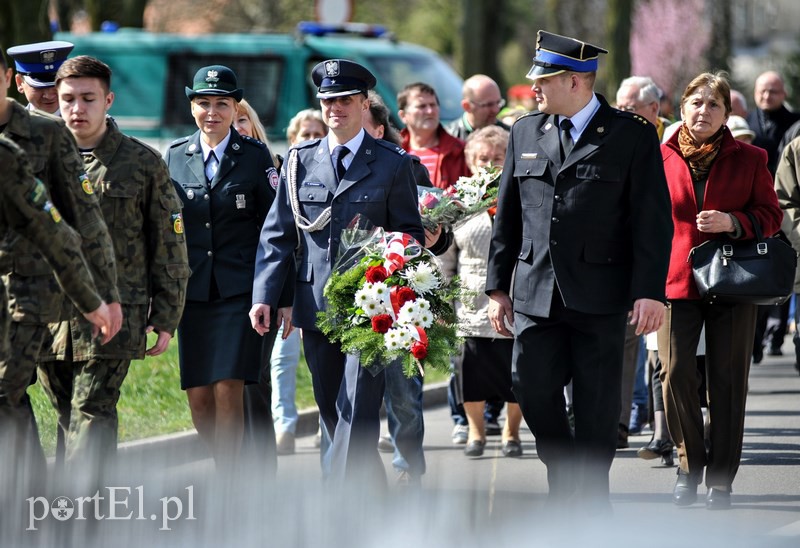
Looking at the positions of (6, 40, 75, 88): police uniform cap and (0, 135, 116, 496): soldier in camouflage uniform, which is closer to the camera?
(0, 135, 116, 496): soldier in camouflage uniform

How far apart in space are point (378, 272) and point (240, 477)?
1521 mm

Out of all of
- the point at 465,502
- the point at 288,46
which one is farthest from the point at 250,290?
the point at 288,46

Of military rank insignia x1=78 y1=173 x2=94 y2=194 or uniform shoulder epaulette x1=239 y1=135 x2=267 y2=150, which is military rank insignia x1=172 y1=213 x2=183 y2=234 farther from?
uniform shoulder epaulette x1=239 y1=135 x2=267 y2=150

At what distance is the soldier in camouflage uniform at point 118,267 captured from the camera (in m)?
6.28

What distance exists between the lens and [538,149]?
21.2 ft

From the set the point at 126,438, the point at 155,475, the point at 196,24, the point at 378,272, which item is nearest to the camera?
the point at 378,272

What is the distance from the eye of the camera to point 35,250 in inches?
219

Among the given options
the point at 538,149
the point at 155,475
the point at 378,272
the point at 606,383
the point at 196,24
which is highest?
the point at 196,24

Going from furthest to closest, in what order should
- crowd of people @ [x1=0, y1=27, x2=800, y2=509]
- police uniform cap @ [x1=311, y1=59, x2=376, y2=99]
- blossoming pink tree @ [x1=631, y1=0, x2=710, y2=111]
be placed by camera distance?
blossoming pink tree @ [x1=631, y1=0, x2=710, y2=111]
police uniform cap @ [x1=311, y1=59, x2=376, y2=99]
crowd of people @ [x1=0, y1=27, x2=800, y2=509]

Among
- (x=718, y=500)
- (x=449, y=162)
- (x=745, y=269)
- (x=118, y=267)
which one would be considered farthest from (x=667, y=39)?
(x=118, y=267)

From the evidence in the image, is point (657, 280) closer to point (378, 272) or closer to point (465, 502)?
point (378, 272)

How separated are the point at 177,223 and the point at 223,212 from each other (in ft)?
2.25

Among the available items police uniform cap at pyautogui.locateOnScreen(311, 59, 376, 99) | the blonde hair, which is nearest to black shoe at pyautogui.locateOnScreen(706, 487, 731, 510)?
police uniform cap at pyautogui.locateOnScreen(311, 59, 376, 99)

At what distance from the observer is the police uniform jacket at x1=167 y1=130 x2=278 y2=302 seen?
7.30m
